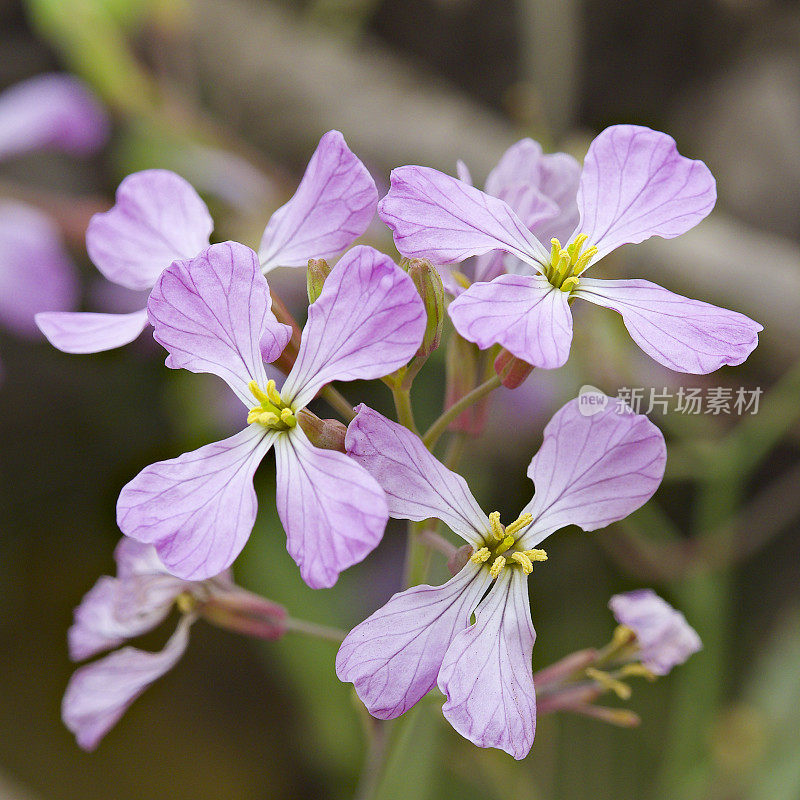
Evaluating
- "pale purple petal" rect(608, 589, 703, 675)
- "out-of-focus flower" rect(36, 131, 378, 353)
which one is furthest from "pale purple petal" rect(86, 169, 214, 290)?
"pale purple petal" rect(608, 589, 703, 675)

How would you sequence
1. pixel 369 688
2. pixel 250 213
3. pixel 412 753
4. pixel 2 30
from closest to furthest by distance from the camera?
pixel 369 688
pixel 412 753
pixel 250 213
pixel 2 30

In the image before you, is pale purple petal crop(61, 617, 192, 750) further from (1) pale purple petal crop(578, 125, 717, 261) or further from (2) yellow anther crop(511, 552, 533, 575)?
(1) pale purple petal crop(578, 125, 717, 261)

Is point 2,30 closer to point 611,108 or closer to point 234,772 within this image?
point 611,108

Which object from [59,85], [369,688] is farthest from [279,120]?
[369,688]

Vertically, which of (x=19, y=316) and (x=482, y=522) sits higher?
(x=482, y=522)

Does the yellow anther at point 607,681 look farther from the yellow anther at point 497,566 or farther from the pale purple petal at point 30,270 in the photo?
the pale purple petal at point 30,270

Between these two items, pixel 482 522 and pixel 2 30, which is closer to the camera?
pixel 482 522

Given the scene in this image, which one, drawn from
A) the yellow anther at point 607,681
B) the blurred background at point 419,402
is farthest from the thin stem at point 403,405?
the blurred background at point 419,402
